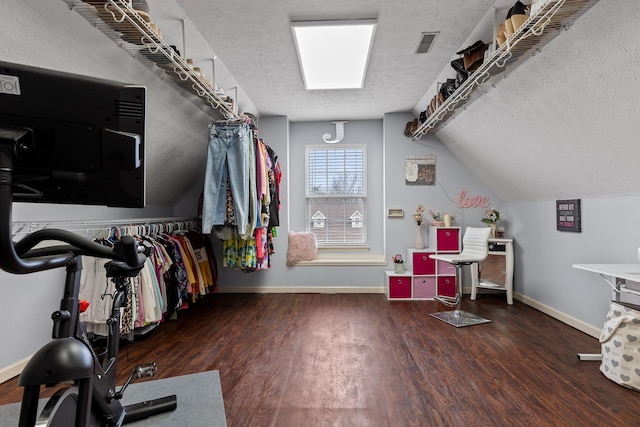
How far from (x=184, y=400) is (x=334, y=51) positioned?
273cm

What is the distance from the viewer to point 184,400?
73.9 inches

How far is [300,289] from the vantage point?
14.6 feet

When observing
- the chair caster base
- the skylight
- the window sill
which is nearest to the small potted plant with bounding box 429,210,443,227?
the window sill

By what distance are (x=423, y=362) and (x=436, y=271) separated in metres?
1.94

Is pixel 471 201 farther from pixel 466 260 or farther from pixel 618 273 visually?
pixel 618 273

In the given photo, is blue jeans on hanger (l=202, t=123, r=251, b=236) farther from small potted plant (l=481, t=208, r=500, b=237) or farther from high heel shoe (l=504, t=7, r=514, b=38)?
small potted plant (l=481, t=208, r=500, b=237)

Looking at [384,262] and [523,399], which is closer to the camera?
[523,399]

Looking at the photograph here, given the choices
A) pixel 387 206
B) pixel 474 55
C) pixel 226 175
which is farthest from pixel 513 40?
pixel 387 206

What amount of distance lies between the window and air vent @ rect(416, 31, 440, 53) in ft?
7.06

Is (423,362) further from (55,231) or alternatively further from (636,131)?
(55,231)

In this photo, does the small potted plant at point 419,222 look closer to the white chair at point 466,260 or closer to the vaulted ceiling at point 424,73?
the white chair at point 466,260

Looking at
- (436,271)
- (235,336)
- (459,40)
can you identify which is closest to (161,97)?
(235,336)

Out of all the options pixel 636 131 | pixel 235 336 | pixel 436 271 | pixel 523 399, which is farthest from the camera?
pixel 436 271

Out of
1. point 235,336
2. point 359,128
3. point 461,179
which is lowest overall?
point 235,336
